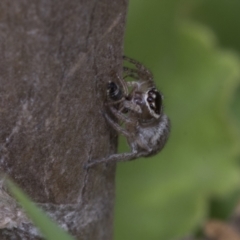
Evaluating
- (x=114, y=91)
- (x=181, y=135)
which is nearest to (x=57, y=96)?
(x=114, y=91)

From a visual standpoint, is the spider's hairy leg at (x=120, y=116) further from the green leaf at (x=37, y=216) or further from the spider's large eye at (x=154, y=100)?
the green leaf at (x=37, y=216)

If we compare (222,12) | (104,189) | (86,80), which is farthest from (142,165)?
(86,80)

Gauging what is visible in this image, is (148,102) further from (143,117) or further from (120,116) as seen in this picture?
(120,116)

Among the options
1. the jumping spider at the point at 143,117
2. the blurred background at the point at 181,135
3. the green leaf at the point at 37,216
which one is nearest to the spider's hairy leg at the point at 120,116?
the jumping spider at the point at 143,117

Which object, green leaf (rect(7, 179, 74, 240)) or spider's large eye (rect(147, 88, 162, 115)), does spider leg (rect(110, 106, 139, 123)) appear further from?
green leaf (rect(7, 179, 74, 240))

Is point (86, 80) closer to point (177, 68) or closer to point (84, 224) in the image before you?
point (84, 224)
